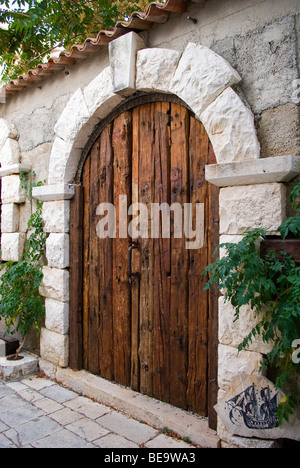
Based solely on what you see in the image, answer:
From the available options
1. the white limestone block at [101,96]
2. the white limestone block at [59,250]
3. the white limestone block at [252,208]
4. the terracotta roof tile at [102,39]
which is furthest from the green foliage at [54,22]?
the white limestone block at [252,208]

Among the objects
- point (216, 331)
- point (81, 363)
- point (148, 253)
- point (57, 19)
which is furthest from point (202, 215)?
point (57, 19)

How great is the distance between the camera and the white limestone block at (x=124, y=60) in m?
2.79

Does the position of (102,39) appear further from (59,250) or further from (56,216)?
(59,250)

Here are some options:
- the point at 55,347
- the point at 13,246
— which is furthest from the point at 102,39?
the point at 55,347

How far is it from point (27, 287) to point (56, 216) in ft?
2.85

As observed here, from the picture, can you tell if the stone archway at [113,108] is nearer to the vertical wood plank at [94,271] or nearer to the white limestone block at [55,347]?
the white limestone block at [55,347]

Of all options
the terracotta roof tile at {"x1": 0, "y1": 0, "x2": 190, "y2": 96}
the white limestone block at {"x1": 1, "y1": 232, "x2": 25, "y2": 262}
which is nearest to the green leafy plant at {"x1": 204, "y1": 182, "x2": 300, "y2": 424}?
the terracotta roof tile at {"x1": 0, "y1": 0, "x2": 190, "y2": 96}

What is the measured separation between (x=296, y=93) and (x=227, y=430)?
76.9 inches

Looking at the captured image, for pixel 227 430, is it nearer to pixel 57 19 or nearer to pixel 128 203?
pixel 128 203

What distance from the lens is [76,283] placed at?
345cm

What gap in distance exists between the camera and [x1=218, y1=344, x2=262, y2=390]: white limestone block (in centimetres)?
211

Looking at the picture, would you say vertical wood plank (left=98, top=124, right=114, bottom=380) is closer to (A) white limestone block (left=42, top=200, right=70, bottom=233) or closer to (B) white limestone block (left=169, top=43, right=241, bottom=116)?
(A) white limestone block (left=42, top=200, right=70, bottom=233)

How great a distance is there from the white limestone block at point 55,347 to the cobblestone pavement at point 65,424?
0.29m
